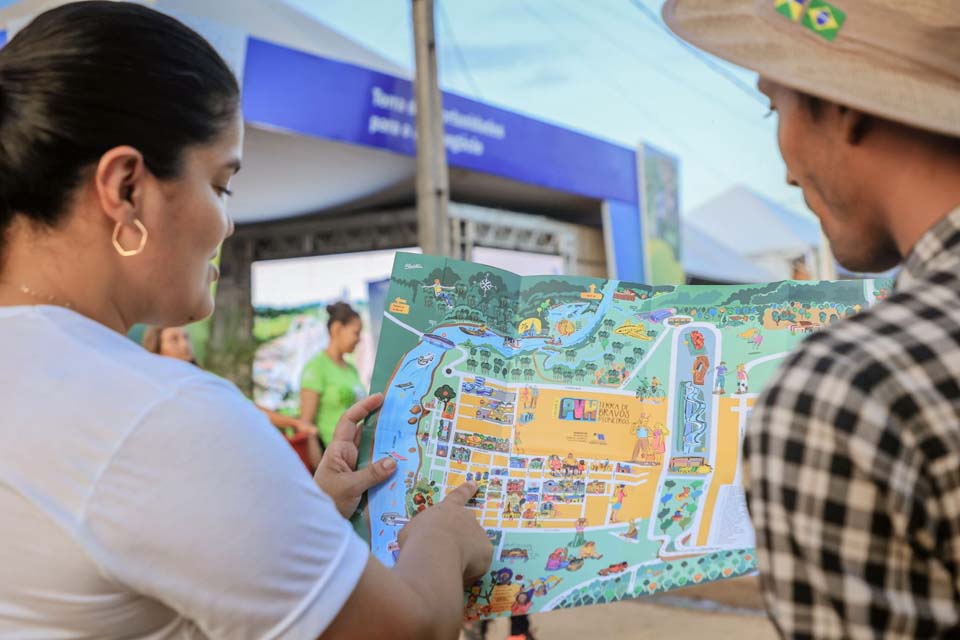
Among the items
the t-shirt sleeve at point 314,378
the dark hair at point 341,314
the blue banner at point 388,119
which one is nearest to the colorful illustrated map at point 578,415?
the t-shirt sleeve at point 314,378

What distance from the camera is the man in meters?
0.69

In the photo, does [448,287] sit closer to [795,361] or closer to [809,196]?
[809,196]

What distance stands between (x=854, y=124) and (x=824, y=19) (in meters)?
0.10

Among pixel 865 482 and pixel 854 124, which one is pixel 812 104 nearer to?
pixel 854 124

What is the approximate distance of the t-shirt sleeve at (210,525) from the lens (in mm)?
827

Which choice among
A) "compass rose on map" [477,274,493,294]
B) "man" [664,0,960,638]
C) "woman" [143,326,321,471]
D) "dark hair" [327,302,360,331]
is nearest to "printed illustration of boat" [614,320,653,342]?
"compass rose on map" [477,274,493,294]

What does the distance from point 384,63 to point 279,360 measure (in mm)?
3665

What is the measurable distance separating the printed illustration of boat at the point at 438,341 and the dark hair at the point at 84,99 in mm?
623

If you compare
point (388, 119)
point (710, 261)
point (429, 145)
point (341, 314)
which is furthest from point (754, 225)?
point (341, 314)

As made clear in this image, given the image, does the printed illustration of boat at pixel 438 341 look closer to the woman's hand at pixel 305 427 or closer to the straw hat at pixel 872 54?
the straw hat at pixel 872 54

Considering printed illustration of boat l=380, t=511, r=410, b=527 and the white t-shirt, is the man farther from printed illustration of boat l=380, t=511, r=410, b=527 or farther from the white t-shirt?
printed illustration of boat l=380, t=511, r=410, b=527

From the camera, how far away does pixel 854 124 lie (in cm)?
84

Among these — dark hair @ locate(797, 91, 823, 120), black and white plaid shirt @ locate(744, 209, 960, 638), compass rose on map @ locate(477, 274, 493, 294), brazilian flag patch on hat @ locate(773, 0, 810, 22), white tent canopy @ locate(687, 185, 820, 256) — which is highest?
white tent canopy @ locate(687, 185, 820, 256)

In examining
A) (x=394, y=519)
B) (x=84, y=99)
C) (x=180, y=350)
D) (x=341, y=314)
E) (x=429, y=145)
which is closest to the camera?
(x=84, y=99)
